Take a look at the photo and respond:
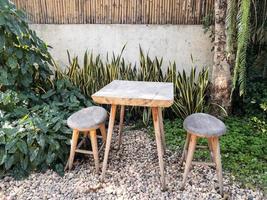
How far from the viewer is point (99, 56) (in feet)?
11.5

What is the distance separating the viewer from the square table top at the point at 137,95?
1999mm

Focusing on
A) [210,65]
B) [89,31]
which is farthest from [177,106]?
[89,31]

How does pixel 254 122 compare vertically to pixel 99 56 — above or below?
below

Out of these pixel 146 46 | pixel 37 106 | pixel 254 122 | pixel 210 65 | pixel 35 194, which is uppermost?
pixel 146 46

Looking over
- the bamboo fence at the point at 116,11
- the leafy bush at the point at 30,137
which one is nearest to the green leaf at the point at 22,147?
the leafy bush at the point at 30,137

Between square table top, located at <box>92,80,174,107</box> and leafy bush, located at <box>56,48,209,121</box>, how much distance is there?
0.86m

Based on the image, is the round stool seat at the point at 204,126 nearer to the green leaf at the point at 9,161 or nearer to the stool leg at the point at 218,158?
the stool leg at the point at 218,158

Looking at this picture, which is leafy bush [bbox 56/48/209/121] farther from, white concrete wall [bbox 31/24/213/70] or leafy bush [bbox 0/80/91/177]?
leafy bush [bbox 0/80/91/177]

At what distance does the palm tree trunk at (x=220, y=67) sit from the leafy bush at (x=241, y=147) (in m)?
0.28

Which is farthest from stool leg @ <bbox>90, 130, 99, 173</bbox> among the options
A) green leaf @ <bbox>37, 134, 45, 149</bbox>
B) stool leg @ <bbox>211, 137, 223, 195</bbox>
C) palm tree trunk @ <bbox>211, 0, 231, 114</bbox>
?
palm tree trunk @ <bbox>211, 0, 231, 114</bbox>

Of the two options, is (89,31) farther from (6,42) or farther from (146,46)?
(6,42)

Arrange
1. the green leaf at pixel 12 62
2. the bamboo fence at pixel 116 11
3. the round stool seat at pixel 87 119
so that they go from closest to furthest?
the round stool seat at pixel 87 119, the green leaf at pixel 12 62, the bamboo fence at pixel 116 11

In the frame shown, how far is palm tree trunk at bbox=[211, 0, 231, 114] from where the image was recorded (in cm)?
290

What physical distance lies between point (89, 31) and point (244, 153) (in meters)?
2.40
